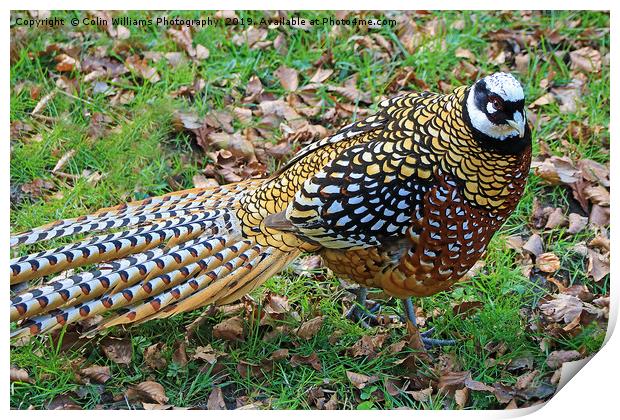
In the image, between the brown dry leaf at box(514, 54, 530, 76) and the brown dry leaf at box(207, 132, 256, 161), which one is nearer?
the brown dry leaf at box(207, 132, 256, 161)

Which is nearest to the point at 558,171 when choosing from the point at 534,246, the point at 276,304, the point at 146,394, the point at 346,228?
the point at 534,246

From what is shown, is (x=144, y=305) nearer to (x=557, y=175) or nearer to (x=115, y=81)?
(x=115, y=81)

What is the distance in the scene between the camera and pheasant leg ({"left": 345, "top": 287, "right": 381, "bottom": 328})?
10.2 ft

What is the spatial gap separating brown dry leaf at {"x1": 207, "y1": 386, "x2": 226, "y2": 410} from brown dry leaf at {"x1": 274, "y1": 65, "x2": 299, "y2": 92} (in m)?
1.42

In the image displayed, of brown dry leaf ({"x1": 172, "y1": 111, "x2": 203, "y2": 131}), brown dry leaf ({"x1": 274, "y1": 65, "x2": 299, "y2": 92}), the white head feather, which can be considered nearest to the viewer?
the white head feather

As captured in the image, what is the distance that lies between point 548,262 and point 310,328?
3.24 ft

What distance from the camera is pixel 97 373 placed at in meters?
2.81

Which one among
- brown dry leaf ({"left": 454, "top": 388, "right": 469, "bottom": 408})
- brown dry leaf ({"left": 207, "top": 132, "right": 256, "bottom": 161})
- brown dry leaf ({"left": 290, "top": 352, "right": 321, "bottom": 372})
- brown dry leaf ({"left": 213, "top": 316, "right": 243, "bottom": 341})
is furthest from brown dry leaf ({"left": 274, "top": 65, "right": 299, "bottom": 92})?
brown dry leaf ({"left": 454, "top": 388, "right": 469, "bottom": 408})

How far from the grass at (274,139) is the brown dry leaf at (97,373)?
0.03 m

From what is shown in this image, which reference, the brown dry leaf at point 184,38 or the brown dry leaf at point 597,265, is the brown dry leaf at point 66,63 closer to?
the brown dry leaf at point 184,38

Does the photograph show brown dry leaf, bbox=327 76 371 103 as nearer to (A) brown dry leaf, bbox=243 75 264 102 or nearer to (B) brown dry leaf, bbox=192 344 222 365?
(A) brown dry leaf, bbox=243 75 264 102

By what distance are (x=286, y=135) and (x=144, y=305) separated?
119 centimetres

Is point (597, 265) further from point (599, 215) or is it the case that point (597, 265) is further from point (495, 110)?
point (495, 110)
